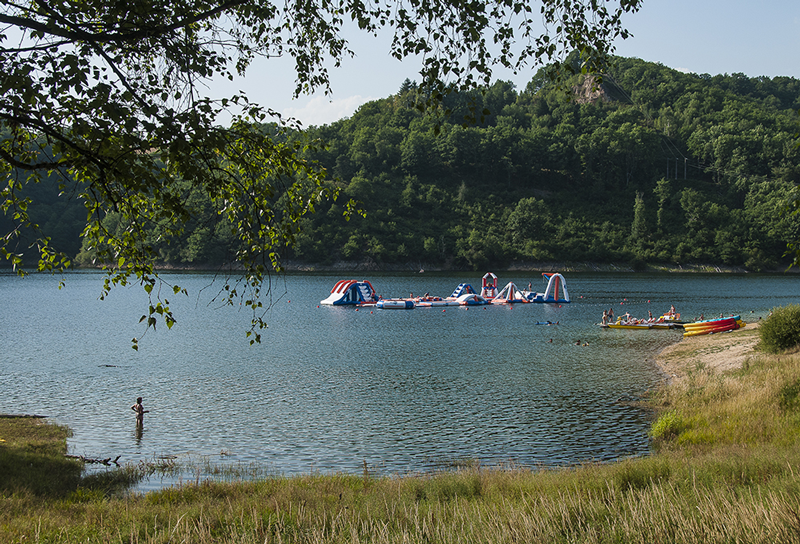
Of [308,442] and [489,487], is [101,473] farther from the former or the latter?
[489,487]

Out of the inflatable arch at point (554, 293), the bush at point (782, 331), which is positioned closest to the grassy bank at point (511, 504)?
the bush at point (782, 331)

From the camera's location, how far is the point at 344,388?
27.2 metres

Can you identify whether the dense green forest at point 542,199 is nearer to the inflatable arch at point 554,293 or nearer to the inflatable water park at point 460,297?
the inflatable water park at point 460,297

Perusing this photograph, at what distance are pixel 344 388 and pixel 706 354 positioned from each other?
18.5 metres

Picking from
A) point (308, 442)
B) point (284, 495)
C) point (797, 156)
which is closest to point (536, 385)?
point (308, 442)

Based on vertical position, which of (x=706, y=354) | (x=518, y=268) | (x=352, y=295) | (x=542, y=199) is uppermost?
(x=542, y=199)

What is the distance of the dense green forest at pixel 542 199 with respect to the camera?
147000 millimetres

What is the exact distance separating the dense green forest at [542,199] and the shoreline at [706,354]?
344ft

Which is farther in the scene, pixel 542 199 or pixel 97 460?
pixel 542 199

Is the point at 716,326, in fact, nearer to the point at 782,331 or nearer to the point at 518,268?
the point at 782,331

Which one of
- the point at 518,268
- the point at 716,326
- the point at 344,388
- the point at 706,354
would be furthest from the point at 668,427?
the point at 518,268

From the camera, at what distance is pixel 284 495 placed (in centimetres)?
1074

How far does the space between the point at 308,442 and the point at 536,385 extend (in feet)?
39.4

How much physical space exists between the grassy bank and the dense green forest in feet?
402
